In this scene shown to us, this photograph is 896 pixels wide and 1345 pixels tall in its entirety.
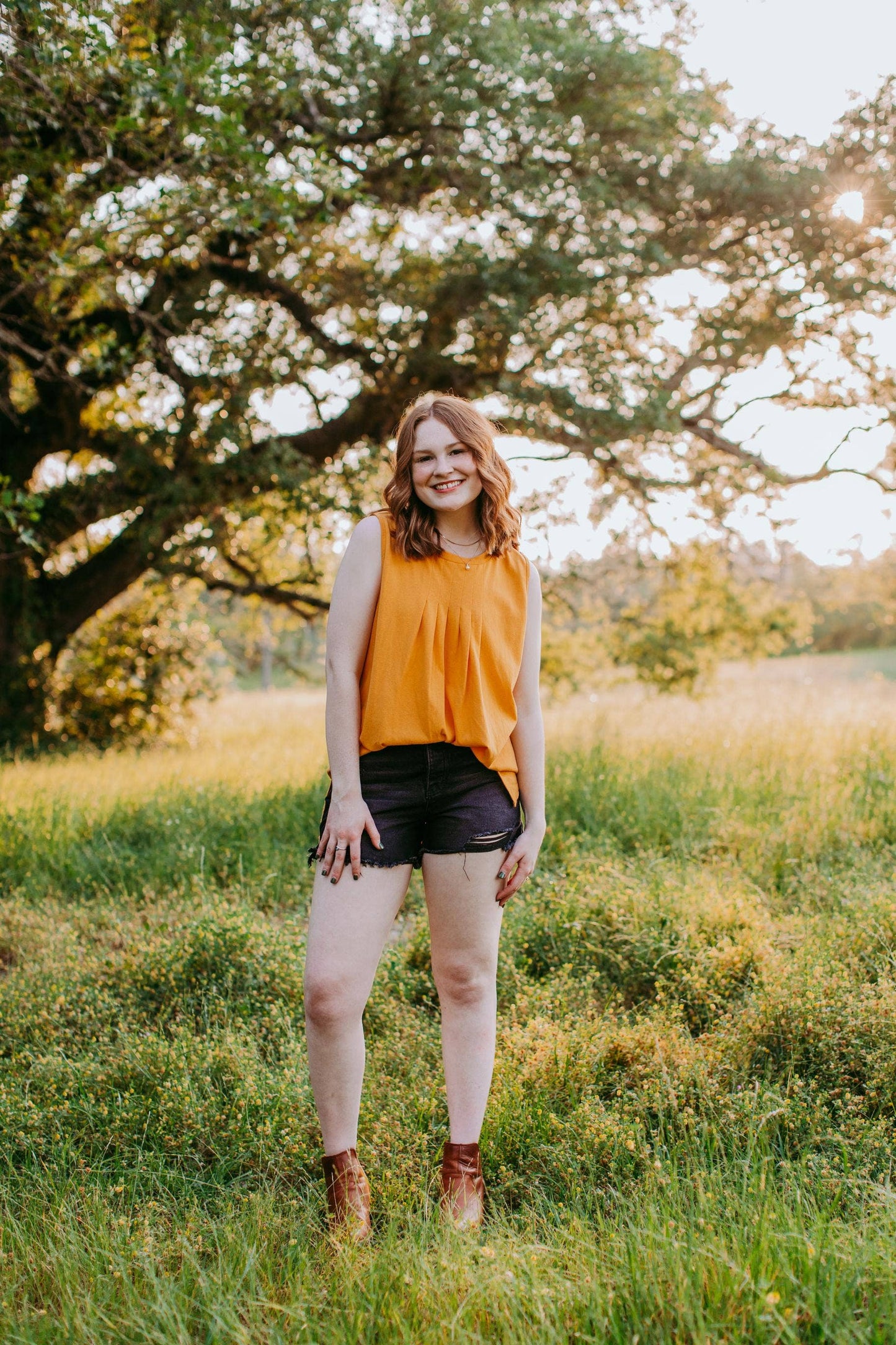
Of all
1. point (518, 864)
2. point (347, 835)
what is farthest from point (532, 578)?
point (347, 835)

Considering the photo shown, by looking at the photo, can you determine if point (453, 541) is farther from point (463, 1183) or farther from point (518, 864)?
point (463, 1183)

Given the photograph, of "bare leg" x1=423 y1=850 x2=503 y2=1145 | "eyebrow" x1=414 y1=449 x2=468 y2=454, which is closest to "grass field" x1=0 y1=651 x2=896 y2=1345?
"bare leg" x1=423 y1=850 x2=503 y2=1145

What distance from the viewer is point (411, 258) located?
8.36 metres

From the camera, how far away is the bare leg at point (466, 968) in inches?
102

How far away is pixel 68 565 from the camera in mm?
11781

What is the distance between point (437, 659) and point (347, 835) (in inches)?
21.2

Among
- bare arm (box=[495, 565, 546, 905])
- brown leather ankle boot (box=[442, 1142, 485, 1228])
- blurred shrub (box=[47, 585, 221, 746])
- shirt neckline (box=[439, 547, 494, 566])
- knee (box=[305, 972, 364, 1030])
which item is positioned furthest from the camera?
blurred shrub (box=[47, 585, 221, 746])

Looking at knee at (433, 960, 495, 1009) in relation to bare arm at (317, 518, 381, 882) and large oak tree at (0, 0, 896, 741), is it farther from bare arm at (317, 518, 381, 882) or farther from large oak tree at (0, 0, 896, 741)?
large oak tree at (0, 0, 896, 741)

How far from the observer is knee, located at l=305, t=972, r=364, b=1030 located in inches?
96.1

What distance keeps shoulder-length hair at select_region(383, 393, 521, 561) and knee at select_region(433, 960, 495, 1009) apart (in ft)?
3.88

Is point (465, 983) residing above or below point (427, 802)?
below

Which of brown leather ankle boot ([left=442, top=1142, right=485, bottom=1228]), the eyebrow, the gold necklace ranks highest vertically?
the eyebrow

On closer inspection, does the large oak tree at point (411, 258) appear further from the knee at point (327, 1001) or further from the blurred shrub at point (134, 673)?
the knee at point (327, 1001)

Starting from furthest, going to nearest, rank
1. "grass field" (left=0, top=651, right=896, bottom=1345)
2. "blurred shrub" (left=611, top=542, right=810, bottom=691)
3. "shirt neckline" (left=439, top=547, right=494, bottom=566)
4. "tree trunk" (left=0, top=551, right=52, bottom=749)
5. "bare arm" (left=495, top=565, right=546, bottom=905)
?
"blurred shrub" (left=611, top=542, right=810, bottom=691)
"tree trunk" (left=0, top=551, right=52, bottom=749)
"bare arm" (left=495, top=565, right=546, bottom=905)
"shirt neckline" (left=439, top=547, right=494, bottom=566)
"grass field" (left=0, top=651, right=896, bottom=1345)
